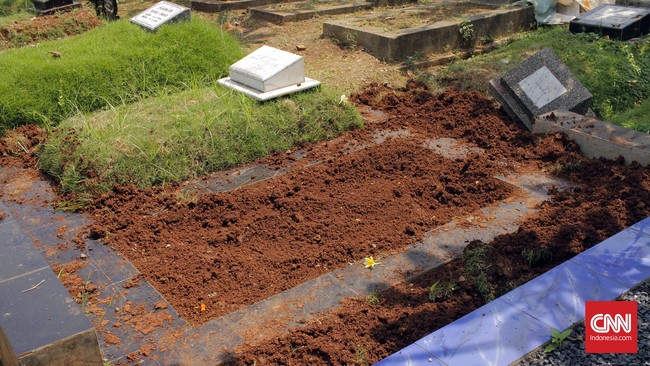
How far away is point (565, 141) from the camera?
5.75m

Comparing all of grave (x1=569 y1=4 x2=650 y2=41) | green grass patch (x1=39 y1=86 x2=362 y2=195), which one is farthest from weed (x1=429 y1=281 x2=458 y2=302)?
grave (x1=569 y1=4 x2=650 y2=41)

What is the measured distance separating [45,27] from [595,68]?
27.3ft

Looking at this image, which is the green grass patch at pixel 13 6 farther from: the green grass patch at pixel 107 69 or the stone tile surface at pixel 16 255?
the stone tile surface at pixel 16 255

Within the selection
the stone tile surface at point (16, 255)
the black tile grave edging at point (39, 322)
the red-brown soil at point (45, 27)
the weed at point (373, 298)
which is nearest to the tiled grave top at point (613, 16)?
the weed at point (373, 298)

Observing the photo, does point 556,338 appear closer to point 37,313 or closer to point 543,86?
point 37,313

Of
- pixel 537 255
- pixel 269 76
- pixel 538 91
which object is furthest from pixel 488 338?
pixel 269 76

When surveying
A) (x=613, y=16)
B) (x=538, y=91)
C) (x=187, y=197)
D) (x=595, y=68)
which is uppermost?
(x=613, y=16)

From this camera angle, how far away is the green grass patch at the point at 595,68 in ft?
23.4

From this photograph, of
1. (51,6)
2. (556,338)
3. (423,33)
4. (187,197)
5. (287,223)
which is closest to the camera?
(556,338)

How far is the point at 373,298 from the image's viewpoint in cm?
380

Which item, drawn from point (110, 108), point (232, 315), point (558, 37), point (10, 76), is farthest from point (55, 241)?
point (558, 37)

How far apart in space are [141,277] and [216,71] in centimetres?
398

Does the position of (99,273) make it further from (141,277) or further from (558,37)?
(558,37)

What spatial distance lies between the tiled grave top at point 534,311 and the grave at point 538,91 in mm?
2603
